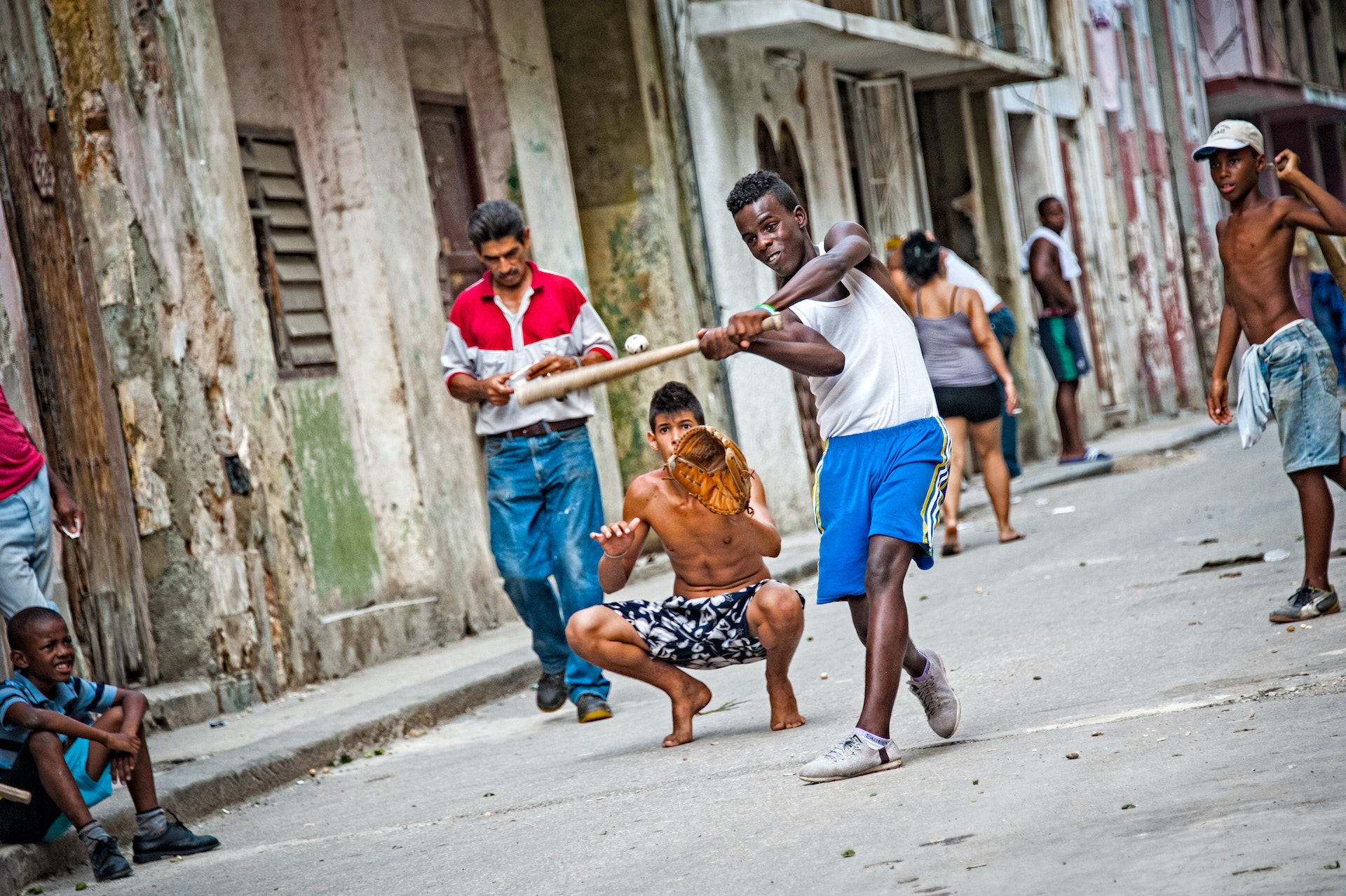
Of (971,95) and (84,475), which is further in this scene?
(971,95)

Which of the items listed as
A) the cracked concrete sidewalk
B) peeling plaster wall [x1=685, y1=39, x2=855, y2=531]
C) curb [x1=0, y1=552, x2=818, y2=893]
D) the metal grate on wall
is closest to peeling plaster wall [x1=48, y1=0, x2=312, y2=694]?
the cracked concrete sidewalk

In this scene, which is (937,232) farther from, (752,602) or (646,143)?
(752,602)

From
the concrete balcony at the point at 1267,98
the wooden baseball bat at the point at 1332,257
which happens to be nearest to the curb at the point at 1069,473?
the wooden baseball bat at the point at 1332,257

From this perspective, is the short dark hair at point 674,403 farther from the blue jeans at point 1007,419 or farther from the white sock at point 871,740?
the blue jeans at point 1007,419

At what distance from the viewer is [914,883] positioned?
11.9 feet

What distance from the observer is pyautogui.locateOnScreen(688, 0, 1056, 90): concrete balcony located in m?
14.6

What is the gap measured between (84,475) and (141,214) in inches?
48.6

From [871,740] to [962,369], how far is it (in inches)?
257

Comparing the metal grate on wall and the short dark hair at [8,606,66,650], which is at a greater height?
the metal grate on wall

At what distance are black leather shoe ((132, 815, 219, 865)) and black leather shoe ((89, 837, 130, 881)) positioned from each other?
0.18 meters

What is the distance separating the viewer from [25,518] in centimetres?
657

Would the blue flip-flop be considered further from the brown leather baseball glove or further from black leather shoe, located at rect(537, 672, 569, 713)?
the brown leather baseball glove

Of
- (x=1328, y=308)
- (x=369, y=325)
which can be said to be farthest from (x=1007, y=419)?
(x=369, y=325)

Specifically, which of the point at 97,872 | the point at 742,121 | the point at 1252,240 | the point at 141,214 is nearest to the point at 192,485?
the point at 141,214
